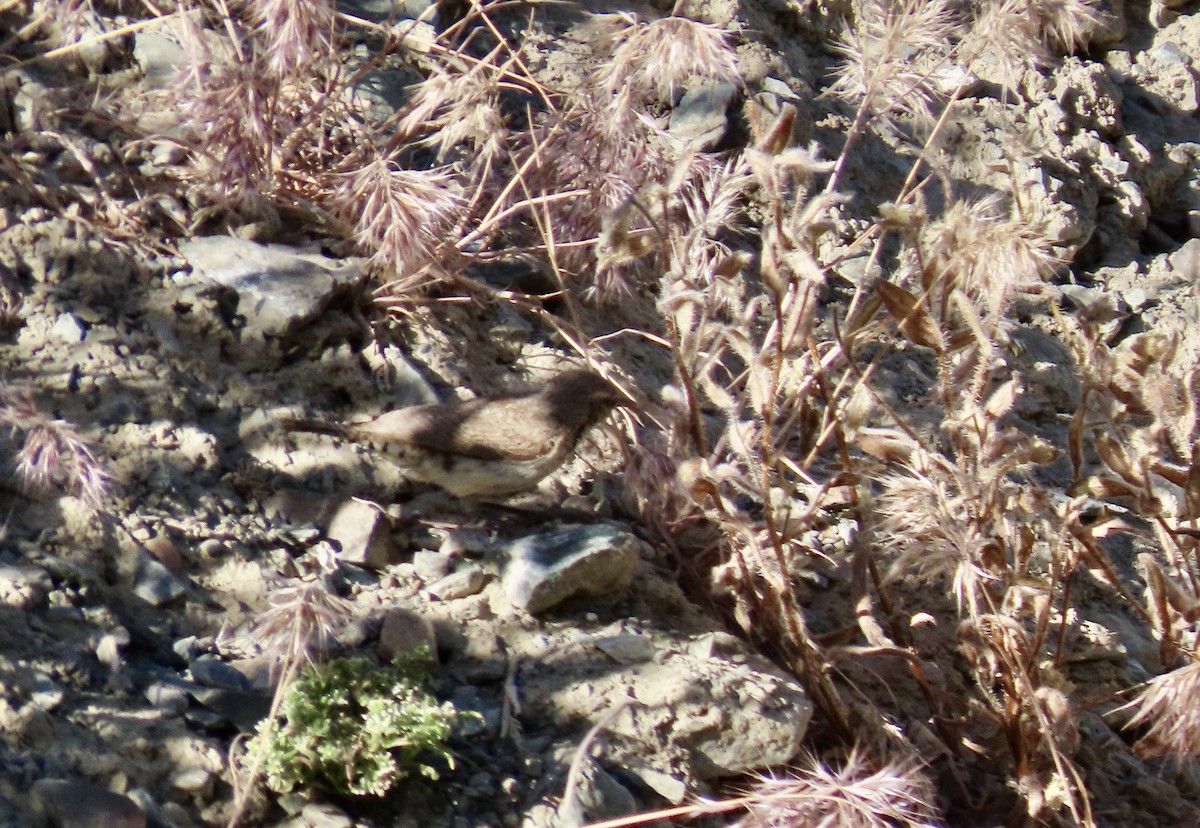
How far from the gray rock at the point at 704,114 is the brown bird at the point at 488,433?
1.61 meters

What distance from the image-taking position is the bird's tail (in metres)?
4.39

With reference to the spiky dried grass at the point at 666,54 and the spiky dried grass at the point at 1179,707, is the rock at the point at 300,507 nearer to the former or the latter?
the spiky dried grass at the point at 666,54

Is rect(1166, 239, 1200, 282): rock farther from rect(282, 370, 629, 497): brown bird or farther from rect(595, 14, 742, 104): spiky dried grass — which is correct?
rect(282, 370, 629, 497): brown bird

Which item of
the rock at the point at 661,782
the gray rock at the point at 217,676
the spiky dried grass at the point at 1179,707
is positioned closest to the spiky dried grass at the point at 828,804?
the rock at the point at 661,782

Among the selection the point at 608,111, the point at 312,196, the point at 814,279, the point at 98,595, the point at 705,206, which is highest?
the point at 814,279

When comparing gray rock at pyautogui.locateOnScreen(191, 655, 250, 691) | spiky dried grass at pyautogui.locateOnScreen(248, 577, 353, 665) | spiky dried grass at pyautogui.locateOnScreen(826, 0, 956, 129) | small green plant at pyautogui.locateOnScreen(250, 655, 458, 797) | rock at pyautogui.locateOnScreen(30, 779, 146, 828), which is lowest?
gray rock at pyautogui.locateOnScreen(191, 655, 250, 691)

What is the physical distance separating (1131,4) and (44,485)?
6.73m

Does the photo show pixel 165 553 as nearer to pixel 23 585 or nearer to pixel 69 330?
pixel 23 585

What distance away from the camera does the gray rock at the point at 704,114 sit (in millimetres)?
5871

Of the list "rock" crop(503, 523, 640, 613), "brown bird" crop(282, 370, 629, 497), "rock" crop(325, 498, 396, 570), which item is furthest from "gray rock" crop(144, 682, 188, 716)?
"brown bird" crop(282, 370, 629, 497)

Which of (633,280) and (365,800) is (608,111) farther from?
(365,800)

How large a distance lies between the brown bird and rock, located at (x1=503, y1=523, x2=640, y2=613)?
0.50m

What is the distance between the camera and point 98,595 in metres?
3.58

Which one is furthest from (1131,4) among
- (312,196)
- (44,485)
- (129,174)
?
(44,485)
